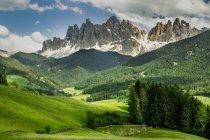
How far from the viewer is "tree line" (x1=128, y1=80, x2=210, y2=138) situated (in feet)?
445

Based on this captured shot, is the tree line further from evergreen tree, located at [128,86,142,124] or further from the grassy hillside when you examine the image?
the grassy hillside

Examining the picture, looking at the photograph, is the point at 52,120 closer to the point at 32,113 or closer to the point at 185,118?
the point at 32,113

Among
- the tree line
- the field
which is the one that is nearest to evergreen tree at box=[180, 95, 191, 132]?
the tree line

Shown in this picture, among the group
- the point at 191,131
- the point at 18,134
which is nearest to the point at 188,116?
the point at 191,131

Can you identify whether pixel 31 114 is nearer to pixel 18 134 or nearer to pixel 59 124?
pixel 59 124

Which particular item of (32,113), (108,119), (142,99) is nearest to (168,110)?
(142,99)

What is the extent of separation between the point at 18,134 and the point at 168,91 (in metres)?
88.8

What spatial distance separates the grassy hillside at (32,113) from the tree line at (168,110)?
21.1 metres

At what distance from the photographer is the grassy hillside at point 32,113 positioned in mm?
98625

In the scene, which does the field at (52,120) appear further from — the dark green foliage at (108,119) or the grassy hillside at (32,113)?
the dark green foliage at (108,119)

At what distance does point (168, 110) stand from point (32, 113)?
51.5 metres

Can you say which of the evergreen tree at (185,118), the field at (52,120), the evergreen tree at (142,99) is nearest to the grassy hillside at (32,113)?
the field at (52,120)

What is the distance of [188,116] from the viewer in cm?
13600

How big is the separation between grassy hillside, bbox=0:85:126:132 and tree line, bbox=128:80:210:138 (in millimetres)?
21124
